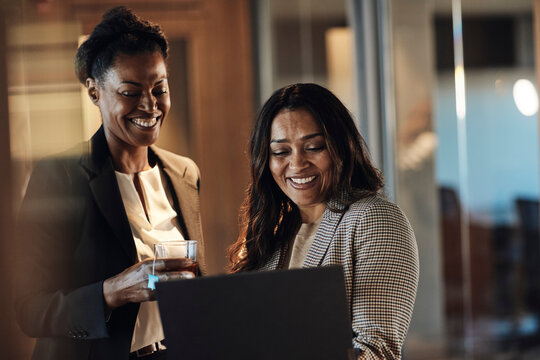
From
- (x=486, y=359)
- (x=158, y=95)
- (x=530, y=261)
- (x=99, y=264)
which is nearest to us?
(x=99, y=264)

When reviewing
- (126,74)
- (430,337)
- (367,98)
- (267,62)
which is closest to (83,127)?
(126,74)

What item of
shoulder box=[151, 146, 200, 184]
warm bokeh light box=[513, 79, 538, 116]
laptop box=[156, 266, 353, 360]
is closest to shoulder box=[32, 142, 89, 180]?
shoulder box=[151, 146, 200, 184]

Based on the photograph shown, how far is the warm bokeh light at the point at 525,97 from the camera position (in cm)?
384

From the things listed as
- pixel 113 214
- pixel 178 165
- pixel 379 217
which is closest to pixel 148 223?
pixel 113 214

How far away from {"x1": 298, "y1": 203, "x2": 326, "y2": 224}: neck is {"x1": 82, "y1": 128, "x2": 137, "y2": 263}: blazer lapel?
1.45 feet

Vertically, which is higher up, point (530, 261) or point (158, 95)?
point (158, 95)

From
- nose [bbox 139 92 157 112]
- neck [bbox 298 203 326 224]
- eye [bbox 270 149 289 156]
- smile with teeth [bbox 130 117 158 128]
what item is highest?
nose [bbox 139 92 157 112]

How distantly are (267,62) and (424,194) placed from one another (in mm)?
1709

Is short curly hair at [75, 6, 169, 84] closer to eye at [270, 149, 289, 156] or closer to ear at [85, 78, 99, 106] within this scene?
ear at [85, 78, 99, 106]

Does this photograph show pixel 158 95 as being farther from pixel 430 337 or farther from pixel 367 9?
pixel 430 337

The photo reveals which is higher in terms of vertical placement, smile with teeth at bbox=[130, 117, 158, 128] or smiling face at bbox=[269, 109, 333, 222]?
smile with teeth at bbox=[130, 117, 158, 128]

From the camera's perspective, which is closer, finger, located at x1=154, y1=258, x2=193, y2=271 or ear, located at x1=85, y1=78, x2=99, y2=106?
finger, located at x1=154, y1=258, x2=193, y2=271

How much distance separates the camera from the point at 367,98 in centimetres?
449

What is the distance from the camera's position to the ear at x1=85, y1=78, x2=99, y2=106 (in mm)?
1711
